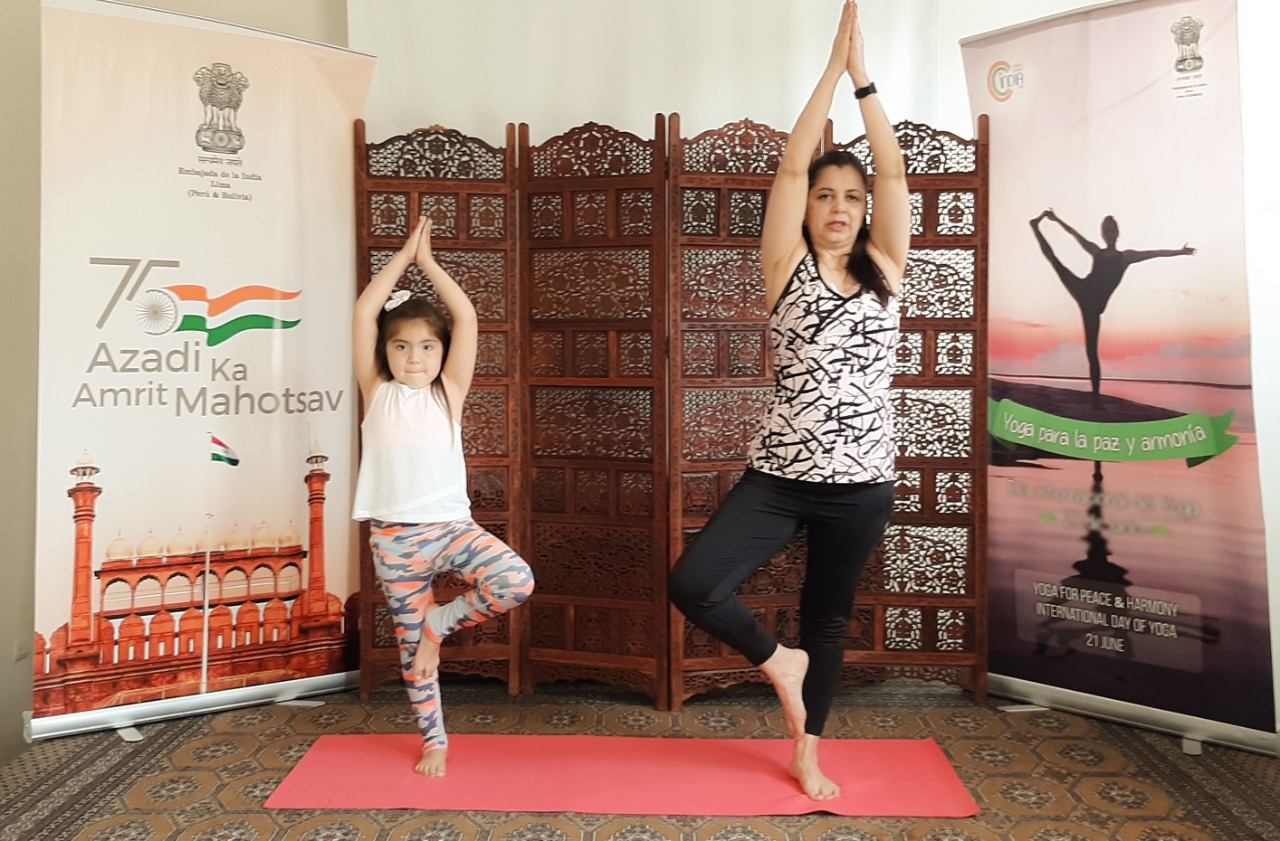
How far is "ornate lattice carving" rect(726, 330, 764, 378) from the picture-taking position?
120 inches

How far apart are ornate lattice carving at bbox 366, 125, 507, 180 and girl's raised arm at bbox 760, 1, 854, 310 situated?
3.94ft

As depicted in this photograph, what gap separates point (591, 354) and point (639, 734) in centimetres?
130

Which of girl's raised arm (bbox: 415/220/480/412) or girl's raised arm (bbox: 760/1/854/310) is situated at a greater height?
girl's raised arm (bbox: 760/1/854/310)

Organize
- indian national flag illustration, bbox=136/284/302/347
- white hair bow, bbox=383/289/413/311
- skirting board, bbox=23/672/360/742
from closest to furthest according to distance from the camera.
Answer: white hair bow, bbox=383/289/413/311
skirting board, bbox=23/672/360/742
indian national flag illustration, bbox=136/284/302/347

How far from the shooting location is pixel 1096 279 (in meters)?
3.00

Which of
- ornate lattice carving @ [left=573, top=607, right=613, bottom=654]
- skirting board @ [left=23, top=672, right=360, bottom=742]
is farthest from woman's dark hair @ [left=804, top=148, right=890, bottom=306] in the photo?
skirting board @ [left=23, top=672, right=360, bottom=742]

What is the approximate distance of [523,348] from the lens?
3170mm

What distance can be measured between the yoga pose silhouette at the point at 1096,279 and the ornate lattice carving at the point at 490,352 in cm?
198

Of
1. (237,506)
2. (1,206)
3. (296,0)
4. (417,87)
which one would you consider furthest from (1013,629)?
(1,206)

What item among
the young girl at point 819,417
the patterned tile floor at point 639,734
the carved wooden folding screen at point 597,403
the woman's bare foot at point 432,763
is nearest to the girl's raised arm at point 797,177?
the young girl at point 819,417

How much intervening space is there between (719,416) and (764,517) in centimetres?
78

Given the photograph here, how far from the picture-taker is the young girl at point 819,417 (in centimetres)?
230

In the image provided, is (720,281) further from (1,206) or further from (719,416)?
(1,206)

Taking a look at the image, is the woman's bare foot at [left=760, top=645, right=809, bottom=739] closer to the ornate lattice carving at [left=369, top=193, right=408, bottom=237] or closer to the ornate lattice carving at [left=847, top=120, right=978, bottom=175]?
the ornate lattice carving at [left=847, top=120, right=978, bottom=175]
